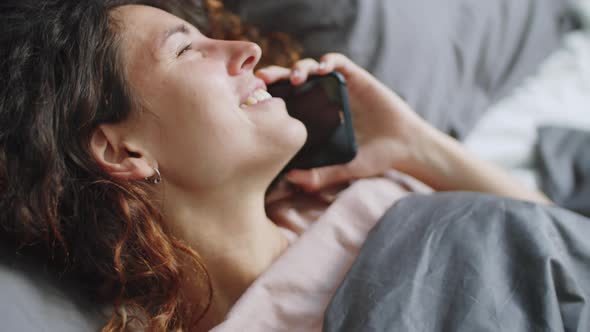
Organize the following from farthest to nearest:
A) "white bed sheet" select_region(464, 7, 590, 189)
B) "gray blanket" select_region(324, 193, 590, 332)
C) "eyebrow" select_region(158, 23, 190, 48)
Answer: "white bed sheet" select_region(464, 7, 590, 189), "eyebrow" select_region(158, 23, 190, 48), "gray blanket" select_region(324, 193, 590, 332)

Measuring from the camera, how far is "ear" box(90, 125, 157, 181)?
35.5 inches

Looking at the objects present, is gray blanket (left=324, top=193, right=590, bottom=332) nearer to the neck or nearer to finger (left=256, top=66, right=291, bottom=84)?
the neck

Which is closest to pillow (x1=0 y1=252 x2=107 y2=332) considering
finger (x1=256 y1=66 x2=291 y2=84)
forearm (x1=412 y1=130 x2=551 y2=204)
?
finger (x1=256 y1=66 x2=291 y2=84)

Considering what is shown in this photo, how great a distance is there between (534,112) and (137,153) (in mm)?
941

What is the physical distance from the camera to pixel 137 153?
3.02 ft

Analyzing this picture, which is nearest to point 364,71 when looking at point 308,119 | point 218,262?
point 308,119

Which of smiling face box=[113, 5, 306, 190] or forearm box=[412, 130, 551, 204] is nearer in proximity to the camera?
smiling face box=[113, 5, 306, 190]

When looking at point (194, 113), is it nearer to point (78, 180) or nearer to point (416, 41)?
point (78, 180)

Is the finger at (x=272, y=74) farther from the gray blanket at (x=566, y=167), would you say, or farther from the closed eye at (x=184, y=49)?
the gray blanket at (x=566, y=167)

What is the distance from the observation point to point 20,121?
86 centimetres

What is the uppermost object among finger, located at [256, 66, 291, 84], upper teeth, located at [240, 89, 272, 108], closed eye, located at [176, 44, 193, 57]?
closed eye, located at [176, 44, 193, 57]

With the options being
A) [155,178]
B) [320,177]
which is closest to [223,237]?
[155,178]

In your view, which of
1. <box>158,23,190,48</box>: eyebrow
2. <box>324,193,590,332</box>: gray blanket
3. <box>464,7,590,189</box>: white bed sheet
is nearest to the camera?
<box>324,193,590,332</box>: gray blanket

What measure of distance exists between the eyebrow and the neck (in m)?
0.25
